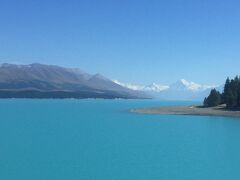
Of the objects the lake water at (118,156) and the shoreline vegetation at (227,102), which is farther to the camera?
the shoreline vegetation at (227,102)

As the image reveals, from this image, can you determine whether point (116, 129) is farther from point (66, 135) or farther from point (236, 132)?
point (236, 132)

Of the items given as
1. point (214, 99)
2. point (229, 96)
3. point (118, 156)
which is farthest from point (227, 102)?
point (118, 156)

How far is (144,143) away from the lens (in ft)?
175

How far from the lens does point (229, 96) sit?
116 meters

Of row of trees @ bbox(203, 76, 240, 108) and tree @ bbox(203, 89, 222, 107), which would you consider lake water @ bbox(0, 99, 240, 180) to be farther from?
tree @ bbox(203, 89, 222, 107)

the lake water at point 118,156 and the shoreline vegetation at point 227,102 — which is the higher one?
the shoreline vegetation at point 227,102

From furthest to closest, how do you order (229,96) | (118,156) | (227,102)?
(227,102), (229,96), (118,156)

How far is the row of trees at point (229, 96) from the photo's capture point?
116 meters

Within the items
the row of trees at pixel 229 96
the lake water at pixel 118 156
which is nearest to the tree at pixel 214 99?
the row of trees at pixel 229 96

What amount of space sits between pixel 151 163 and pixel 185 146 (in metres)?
13.1

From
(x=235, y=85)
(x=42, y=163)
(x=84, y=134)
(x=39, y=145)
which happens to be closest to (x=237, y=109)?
(x=235, y=85)

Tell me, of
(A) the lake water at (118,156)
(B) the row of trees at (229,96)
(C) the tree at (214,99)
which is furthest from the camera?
(C) the tree at (214,99)

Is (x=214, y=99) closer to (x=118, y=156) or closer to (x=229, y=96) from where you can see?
(x=229, y=96)

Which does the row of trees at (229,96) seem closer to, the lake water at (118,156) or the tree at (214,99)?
the tree at (214,99)
